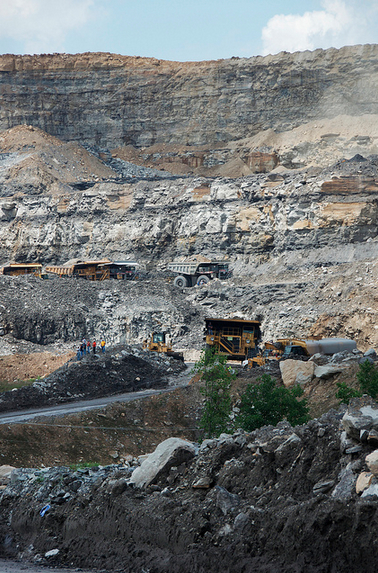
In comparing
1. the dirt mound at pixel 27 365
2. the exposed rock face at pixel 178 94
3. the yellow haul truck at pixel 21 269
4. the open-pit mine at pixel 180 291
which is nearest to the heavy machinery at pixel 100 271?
the open-pit mine at pixel 180 291

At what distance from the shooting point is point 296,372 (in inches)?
894

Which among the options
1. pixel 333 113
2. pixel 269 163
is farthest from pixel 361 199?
pixel 333 113

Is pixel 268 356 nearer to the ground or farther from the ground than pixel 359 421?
nearer to the ground

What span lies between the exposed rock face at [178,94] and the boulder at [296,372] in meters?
61.8

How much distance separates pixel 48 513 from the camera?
498 inches

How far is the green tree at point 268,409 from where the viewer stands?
16.2 metres

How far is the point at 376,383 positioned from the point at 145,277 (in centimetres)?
3695

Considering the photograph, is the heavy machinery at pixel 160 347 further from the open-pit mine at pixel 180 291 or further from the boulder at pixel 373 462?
the boulder at pixel 373 462

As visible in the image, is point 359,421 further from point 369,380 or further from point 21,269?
point 21,269

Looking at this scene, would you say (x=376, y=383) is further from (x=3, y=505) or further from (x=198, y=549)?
(x=3, y=505)

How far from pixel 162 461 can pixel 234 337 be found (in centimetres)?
1996

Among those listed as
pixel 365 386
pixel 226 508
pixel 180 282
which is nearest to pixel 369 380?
pixel 365 386

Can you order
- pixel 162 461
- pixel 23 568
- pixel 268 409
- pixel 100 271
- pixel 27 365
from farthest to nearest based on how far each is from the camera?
1. pixel 100 271
2. pixel 27 365
3. pixel 268 409
4. pixel 162 461
5. pixel 23 568

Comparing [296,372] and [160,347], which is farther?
[160,347]
